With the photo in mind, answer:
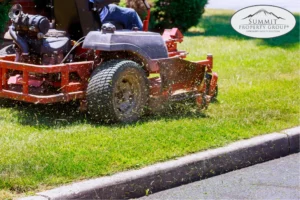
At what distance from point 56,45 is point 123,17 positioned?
974mm

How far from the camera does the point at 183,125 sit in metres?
7.22

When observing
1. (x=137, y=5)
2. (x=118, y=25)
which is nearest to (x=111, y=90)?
(x=118, y=25)

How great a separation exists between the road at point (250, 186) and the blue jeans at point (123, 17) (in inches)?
91.1

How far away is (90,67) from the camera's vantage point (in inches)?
294

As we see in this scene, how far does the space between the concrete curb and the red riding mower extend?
1193 mm

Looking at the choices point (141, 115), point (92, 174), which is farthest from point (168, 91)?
point (92, 174)

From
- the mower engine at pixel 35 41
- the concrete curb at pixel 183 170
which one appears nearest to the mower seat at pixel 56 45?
the mower engine at pixel 35 41

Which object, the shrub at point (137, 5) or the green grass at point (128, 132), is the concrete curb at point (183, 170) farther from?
the shrub at point (137, 5)

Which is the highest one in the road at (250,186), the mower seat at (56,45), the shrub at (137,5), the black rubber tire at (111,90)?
the mower seat at (56,45)

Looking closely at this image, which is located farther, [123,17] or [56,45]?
[123,17]

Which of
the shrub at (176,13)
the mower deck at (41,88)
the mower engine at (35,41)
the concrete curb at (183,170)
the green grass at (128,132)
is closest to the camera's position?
the concrete curb at (183,170)

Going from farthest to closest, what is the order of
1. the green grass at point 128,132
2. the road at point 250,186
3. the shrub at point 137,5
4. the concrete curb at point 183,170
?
1. the shrub at point 137,5
2. the road at point 250,186
3. the green grass at point 128,132
4. the concrete curb at point 183,170

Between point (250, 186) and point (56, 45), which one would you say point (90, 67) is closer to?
point (56, 45)

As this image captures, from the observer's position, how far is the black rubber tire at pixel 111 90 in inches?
281
